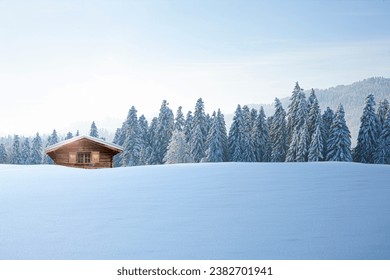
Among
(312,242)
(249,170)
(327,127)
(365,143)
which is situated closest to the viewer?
(312,242)

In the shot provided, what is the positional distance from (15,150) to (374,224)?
103808 mm

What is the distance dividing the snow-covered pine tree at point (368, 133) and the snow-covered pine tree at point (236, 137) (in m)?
19.9

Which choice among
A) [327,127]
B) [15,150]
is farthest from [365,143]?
[15,150]

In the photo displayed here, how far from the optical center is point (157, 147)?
74.2 m

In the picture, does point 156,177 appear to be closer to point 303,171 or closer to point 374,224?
point 303,171

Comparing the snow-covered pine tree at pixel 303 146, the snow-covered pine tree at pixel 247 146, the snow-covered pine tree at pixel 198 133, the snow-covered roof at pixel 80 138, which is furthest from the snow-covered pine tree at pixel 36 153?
the snow-covered roof at pixel 80 138

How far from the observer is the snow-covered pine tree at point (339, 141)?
5028cm

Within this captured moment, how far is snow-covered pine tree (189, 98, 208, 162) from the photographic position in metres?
64.1

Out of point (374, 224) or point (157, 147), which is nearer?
point (374, 224)

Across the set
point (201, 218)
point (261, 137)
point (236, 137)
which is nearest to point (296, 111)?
point (261, 137)

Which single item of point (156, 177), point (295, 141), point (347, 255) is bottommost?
point (347, 255)

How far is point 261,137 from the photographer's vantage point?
6694 centimetres

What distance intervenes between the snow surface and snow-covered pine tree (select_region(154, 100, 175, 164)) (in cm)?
6364

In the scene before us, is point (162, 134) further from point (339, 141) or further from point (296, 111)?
point (339, 141)
